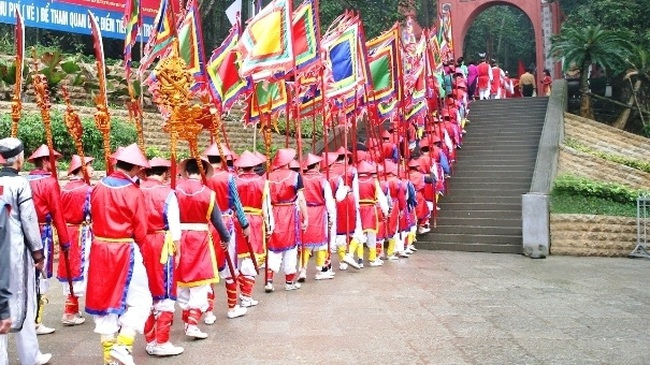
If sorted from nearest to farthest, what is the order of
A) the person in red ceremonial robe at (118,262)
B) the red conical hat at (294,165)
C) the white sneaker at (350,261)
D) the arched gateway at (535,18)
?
the person in red ceremonial robe at (118,262) → the red conical hat at (294,165) → the white sneaker at (350,261) → the arched gateway at (535,18)

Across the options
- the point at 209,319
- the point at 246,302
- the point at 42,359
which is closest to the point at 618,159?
the point at 246,302

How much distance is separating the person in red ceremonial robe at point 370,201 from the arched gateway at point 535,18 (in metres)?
18.2

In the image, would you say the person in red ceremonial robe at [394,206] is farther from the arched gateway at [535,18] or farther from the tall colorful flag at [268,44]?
the arched gateway at [535,18]

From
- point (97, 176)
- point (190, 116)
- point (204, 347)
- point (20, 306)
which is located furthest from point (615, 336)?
point (97, 176)

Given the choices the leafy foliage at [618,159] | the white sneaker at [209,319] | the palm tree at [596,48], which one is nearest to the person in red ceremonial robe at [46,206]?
the white sneaker at [209,319]

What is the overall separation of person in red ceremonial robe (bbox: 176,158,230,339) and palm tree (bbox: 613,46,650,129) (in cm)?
1759

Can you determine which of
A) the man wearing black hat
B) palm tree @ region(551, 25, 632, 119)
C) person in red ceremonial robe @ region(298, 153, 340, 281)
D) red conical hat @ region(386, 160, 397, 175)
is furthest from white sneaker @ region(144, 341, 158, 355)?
palm tree @ region(551, 25, 632, 119)

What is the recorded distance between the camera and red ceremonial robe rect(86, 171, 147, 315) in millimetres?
5180

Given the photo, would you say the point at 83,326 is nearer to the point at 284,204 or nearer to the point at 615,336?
the point at 284,204

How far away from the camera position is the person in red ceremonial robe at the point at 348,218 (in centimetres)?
1062

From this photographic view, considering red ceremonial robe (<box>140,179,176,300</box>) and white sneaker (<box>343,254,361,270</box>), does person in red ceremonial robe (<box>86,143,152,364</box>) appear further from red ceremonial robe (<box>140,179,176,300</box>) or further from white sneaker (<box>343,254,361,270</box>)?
white sneaker (<box>343,254,361,270</box>)

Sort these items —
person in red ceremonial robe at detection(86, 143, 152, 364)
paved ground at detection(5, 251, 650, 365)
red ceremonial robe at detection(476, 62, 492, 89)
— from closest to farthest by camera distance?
person in red ceremonial robe at detection(86, 143, 152, 364) → paved ground at detection(5, 251, 650, 365) → red ceremonial robe at detection(476, 62, 492, 89)

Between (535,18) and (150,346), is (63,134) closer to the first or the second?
(150,346)

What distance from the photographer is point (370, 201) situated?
10.9 metres
